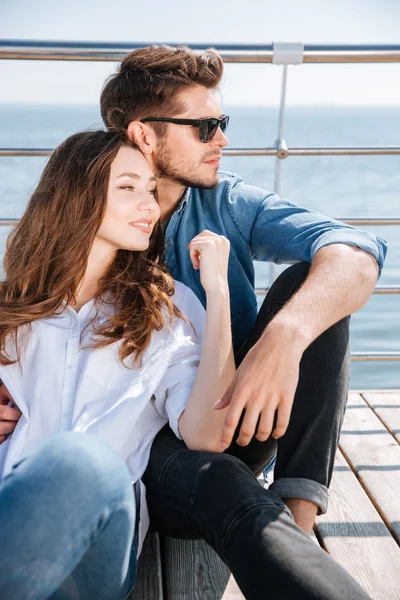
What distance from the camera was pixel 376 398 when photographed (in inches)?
109

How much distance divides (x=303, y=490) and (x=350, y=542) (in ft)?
0.96

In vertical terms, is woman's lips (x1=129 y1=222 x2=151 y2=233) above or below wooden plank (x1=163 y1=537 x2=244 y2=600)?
above

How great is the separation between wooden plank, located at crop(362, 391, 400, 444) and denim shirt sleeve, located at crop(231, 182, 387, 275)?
2.60 ft

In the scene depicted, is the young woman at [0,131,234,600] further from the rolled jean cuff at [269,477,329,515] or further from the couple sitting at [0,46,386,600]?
the rolled jean cuff at [269,477,329,515]

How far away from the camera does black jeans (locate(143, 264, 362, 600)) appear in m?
1.22

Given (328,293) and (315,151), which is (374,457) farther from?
(315,151)

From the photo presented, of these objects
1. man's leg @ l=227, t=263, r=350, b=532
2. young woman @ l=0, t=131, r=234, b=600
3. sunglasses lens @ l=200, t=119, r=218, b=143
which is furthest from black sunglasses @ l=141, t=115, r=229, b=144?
man's leg @ l=227, t=263, r=350, b=532

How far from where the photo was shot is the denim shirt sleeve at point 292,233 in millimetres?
1834

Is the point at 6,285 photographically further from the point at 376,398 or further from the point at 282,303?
the point at 376,398

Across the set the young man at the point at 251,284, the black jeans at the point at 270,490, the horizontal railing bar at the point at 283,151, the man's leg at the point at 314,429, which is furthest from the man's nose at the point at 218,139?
the man's leg at the point at 314,429

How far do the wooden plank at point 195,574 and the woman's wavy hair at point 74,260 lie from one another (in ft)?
1.68

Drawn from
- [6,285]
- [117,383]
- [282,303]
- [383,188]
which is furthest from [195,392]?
[383,188]

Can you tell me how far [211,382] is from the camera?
1.65 m

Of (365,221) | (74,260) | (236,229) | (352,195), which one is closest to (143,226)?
(74,260)
